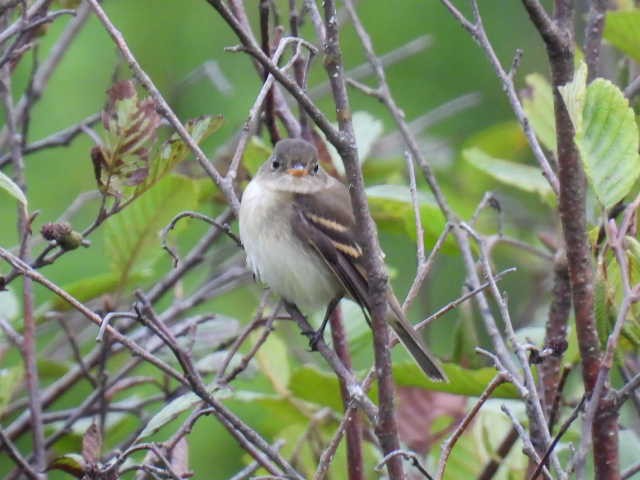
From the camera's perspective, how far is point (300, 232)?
12.7 feet

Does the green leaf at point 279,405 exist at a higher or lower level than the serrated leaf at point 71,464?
lower

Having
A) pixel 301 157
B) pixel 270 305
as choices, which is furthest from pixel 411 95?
pixel 301 157

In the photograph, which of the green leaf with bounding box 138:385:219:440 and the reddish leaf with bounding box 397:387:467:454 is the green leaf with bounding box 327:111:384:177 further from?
the green leaf with bounding box 138:385:219:440

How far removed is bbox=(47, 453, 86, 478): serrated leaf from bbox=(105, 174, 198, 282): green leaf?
87 cm

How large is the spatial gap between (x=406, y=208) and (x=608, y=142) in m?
1.35

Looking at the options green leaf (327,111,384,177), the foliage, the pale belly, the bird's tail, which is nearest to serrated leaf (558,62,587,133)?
the foliage

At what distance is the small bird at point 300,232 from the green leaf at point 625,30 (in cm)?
89

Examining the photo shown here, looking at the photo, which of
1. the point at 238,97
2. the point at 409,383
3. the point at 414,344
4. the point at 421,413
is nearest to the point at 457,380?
the point at 409,383

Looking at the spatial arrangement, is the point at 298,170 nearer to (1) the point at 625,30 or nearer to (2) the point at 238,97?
(1) the point at 625,30

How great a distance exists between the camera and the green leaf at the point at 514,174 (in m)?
3.47

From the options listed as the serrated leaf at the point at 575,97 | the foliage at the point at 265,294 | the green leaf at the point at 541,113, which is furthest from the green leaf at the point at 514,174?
the serrated leaf at the point at 575,97

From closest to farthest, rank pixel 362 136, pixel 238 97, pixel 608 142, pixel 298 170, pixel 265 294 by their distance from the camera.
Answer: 1. pixel 608 142
2. pixel 265 294
3. pixel 362 136
4. pixel 298 170
5. pixel 238 97

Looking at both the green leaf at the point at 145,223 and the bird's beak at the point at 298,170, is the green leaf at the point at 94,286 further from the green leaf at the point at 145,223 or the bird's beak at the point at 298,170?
the bird's beak at the point at 298,170

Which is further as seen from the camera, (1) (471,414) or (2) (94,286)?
(2) (94,286)
